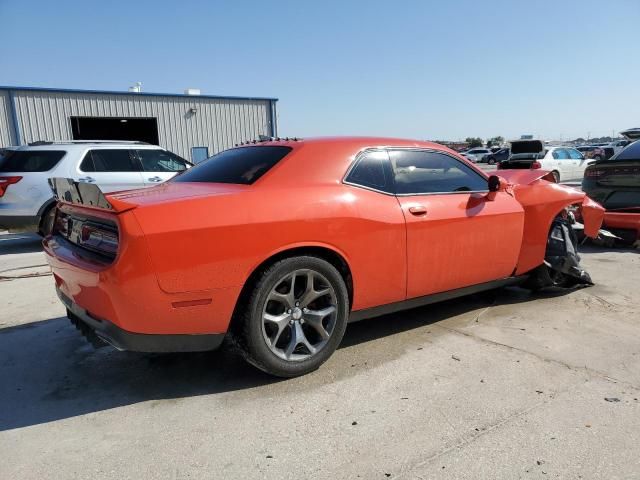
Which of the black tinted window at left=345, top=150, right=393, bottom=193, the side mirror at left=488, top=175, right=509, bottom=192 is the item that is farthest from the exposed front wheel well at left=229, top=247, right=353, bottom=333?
the side mirror at left=488, top=175, right=509, bottom=192

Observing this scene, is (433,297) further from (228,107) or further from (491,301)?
(228,107)

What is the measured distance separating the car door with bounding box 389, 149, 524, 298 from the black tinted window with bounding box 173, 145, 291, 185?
92 cm

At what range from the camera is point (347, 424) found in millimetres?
2740

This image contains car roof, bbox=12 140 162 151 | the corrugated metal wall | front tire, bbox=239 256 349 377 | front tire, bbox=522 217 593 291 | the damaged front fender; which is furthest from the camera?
the corrugated metal wall

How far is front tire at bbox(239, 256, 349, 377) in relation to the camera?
304 centimetres

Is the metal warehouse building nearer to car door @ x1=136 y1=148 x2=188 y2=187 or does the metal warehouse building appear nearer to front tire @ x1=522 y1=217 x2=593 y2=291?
car door @ x1=136 y1=148 x2=188 y2=187

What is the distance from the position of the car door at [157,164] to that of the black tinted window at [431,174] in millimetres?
6587

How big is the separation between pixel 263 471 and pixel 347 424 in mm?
567

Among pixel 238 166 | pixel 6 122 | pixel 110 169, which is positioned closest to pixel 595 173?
pixel 238 166

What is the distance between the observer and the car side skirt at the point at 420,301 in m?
3.61

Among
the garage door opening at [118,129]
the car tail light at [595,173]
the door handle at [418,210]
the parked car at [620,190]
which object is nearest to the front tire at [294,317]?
the door handle at [418,210]

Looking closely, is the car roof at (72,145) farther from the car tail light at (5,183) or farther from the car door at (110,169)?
the car tail light at (5,183)

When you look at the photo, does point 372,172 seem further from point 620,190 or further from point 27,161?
point 27,161

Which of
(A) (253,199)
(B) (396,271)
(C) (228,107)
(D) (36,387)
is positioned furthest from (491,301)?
(C) (228,107)
